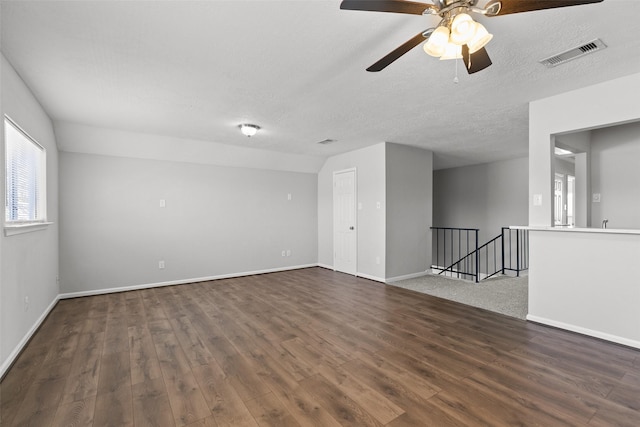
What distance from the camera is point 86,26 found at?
1.93 metres

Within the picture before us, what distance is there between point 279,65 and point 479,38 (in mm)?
1524

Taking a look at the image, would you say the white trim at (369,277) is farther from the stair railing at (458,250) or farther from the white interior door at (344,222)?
the stair railing at (458,250)

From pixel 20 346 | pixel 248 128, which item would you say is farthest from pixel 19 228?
pixel 248 128

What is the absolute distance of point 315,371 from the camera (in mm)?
2271

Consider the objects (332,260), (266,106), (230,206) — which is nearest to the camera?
(266,106)

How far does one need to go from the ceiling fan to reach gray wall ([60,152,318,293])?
4472mm

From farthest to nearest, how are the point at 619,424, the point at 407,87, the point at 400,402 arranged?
the point at 407,87
the point at 400,402
the point at 619,424

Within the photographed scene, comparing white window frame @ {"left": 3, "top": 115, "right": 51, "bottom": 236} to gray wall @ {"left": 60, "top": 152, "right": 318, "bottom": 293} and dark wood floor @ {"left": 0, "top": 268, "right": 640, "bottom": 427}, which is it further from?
dark wood floor @ {"left": 0, "top": 268, "right": 640, "bottom": 427}

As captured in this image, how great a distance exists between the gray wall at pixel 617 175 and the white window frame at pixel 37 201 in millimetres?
6721

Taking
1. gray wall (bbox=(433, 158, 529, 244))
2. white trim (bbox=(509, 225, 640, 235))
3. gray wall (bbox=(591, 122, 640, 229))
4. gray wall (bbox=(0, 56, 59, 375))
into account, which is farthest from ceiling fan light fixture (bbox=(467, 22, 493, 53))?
gray wall (bbox=(433, 158, 529, 244))

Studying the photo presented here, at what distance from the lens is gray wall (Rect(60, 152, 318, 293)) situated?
438cm

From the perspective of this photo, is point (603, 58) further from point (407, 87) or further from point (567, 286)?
point (567, 286)

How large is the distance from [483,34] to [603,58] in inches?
63.6

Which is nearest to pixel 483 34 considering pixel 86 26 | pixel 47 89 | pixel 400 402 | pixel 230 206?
pixel 400 402
